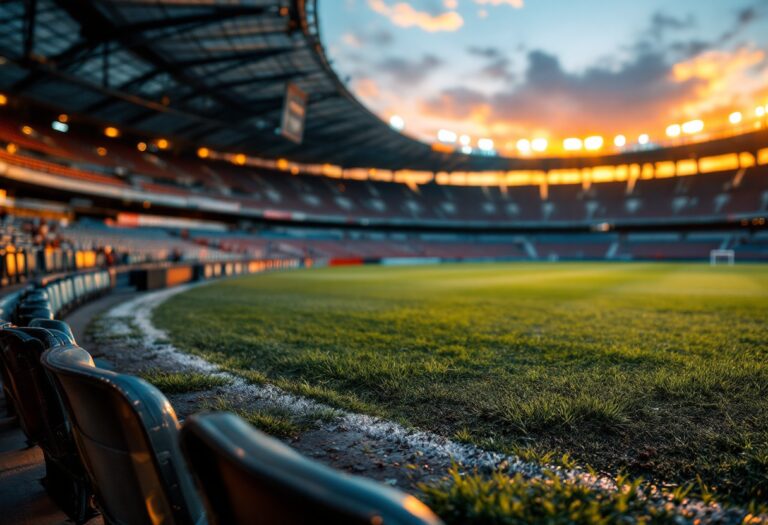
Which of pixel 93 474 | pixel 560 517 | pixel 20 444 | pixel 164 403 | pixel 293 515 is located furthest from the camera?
Result: pixel 20 444

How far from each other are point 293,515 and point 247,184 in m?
53.4

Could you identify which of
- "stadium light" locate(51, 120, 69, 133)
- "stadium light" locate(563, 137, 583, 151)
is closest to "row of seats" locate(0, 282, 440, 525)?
"stadium light" locate(51, 120, 69, 133)

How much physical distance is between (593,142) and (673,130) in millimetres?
9650

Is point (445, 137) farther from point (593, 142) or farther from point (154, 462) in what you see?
point (154, 462)

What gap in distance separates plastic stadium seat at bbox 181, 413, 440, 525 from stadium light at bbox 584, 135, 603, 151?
69.7m

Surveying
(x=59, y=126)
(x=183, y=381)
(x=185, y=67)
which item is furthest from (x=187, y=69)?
(x=183, y=381)

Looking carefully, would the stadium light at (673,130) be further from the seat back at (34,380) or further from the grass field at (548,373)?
the seat back at (34,380)

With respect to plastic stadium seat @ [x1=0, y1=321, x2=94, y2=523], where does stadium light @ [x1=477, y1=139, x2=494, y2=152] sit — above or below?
above

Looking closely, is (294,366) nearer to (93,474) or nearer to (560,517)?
(93,474)

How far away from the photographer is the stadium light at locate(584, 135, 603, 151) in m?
61.8

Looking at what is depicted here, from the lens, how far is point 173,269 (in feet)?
56.9

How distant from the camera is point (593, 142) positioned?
6219 centimetres

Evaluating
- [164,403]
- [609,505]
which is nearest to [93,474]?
[164,403]

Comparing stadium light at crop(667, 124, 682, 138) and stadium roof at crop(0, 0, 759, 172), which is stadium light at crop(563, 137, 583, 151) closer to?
stadium light at crop(667, 124, 682, 138)
